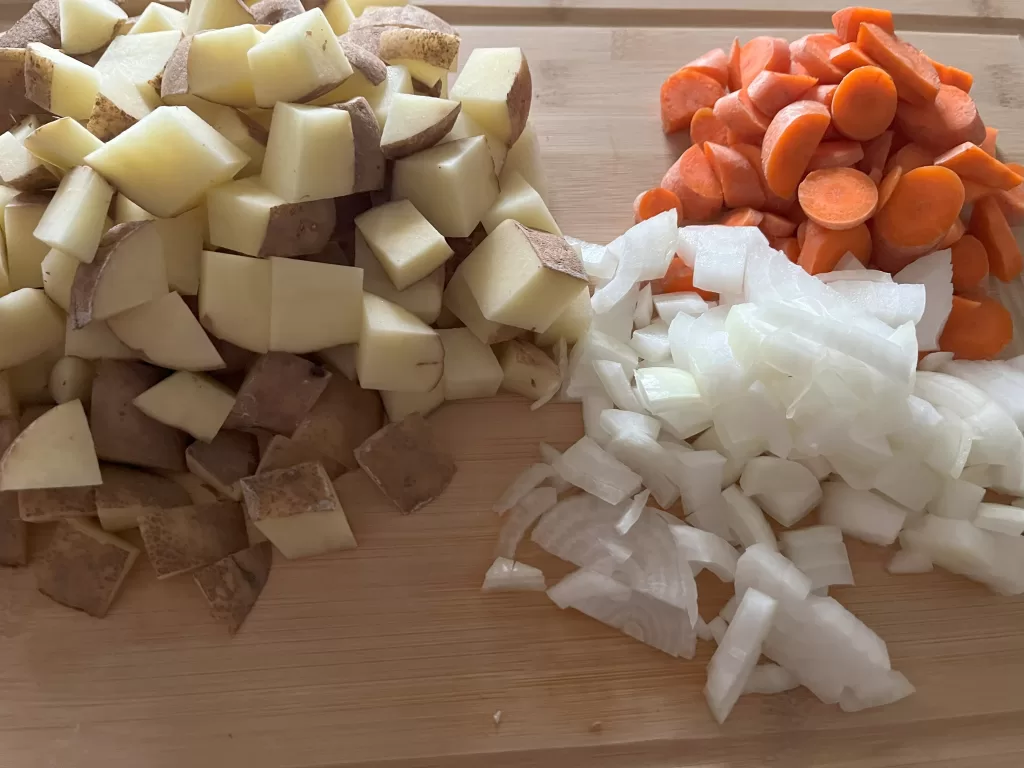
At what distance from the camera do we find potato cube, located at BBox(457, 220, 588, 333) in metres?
1.23

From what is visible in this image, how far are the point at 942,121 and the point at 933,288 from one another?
0.32 metres

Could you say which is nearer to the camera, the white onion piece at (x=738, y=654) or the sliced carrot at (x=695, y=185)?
the white onion piece at (x=738, y=654)

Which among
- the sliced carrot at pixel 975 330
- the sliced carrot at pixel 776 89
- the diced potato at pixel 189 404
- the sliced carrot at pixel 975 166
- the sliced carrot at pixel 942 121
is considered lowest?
the sliced carrot at pixel 975 330

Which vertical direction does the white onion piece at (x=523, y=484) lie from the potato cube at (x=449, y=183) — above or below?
below

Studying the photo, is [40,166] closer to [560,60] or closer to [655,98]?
[560,60]

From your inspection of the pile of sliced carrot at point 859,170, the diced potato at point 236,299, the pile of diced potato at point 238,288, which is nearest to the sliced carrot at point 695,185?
the pile of sliced carrot at point 859,170

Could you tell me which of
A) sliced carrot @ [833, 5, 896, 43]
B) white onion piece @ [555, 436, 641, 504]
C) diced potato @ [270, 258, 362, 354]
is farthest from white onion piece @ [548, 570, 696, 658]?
sliced carrot @ [833, 5, 896, 43]

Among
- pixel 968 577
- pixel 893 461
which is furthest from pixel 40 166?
pixel 968 577

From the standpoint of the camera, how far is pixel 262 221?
3.78 ft

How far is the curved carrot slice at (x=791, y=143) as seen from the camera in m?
1.44

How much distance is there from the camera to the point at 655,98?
5.57ft

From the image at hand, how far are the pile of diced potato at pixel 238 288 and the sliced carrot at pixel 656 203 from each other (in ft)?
0.97

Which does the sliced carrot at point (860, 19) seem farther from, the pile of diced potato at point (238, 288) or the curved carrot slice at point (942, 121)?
the pile of diced potato at point (238, 288)

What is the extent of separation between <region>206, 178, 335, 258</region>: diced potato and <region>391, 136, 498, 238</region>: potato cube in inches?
5.3
